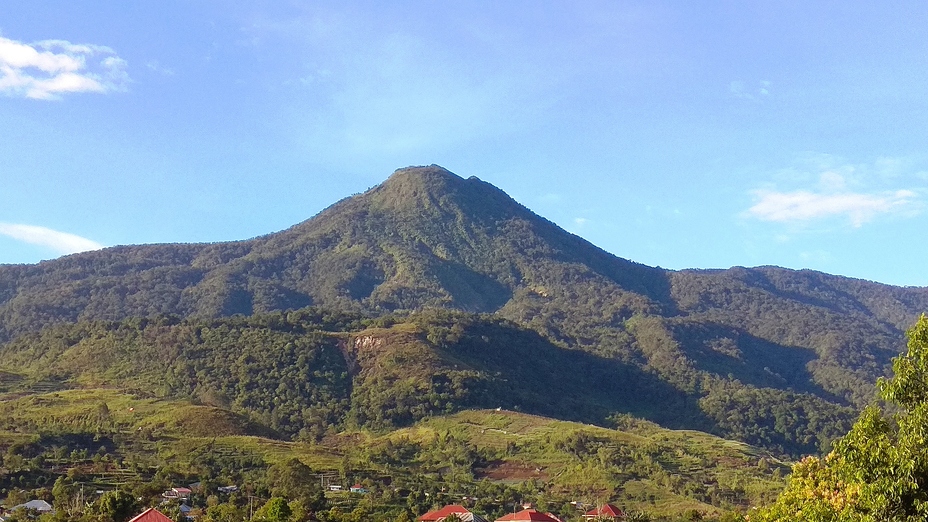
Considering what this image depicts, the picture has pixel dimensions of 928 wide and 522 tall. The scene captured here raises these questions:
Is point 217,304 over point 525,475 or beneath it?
over

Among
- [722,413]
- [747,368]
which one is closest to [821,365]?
[747,368]

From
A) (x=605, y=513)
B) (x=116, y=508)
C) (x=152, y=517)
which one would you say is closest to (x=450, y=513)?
(x=605, y=513)

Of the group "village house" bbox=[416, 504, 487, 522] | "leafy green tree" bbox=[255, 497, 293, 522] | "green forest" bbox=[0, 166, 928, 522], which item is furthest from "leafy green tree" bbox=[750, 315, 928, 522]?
"village house" bbox=[416, 504, 487, 522]

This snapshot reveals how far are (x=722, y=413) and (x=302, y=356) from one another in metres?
59.4

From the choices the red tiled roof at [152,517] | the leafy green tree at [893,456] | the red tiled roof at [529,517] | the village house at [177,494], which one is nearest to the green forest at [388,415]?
the village house at [177,494]

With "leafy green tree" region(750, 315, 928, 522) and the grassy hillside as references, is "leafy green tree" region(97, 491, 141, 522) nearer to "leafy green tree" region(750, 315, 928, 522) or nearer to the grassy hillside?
the grassy hillside

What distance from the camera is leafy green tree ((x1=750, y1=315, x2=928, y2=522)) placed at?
13.8 metres

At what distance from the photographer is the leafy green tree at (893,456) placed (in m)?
13.8

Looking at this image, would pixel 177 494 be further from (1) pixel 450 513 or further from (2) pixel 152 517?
(2) pixel 152 517

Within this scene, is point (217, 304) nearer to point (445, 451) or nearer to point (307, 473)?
point (445, 451)

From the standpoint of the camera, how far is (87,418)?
92875 mm

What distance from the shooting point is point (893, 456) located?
14031 mm

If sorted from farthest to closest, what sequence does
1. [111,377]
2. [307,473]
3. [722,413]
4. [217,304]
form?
1. [217,304]
2. [722,413]
3. [111,377]
4. [307,473]

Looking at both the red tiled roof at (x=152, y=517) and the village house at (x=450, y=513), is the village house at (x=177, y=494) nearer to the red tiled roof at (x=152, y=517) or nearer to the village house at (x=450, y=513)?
the village house at (x=450, y=513)
